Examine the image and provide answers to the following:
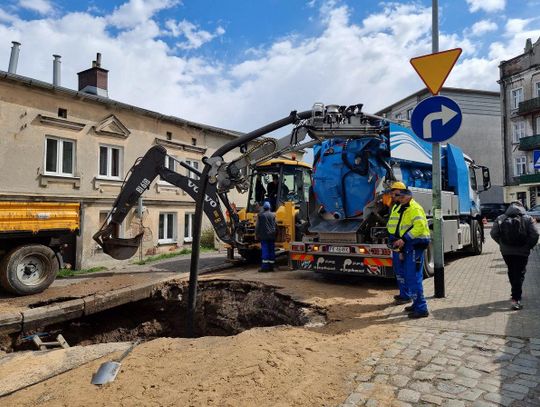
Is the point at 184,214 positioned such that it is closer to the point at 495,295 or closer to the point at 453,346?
the point at 495,295

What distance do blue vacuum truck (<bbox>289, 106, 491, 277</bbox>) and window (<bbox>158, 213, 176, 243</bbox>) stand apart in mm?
8672

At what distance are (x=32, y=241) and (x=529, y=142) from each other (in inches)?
1595

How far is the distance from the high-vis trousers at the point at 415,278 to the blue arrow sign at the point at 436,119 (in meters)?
1.78

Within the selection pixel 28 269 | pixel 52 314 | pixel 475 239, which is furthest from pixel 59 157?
pixel 475 239

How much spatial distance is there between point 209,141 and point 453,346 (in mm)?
15072

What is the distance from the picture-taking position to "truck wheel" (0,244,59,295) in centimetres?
799

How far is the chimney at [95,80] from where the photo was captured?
15.2 metres

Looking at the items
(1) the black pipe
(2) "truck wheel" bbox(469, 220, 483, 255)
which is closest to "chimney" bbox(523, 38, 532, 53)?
(2) "truck wheel" bbox(469, 220, 483, 255)

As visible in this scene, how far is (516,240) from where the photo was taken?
5879 mm

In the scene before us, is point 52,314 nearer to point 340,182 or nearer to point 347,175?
point 340,182

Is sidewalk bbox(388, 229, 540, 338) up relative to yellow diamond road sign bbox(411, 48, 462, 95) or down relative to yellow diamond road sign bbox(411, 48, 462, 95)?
down

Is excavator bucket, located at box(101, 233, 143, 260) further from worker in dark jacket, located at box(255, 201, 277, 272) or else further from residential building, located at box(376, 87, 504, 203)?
residential building, located at box(376, 87, 504, 203)

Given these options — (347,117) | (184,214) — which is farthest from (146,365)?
(184,214)

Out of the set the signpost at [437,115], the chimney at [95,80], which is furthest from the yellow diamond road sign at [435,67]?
the chimney at [95,80]
